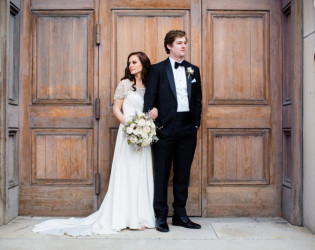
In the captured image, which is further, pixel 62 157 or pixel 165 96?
pixel 62 157

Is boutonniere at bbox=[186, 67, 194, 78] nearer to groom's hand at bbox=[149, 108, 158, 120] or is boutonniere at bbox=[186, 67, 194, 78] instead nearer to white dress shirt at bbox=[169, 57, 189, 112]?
white dress shirt at bbox=[169, 57, 189, 112]

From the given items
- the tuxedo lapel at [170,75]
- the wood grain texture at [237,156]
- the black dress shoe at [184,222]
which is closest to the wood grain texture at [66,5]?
the tuxedo lapel at [170,75]

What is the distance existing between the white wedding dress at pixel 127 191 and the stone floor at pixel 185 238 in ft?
0.51

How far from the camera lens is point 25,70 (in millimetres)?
4832

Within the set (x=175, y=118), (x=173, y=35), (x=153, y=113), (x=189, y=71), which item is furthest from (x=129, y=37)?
(x=175, y=118)

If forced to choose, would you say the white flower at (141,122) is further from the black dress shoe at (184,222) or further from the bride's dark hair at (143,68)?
the black dress shoe at (184,222)

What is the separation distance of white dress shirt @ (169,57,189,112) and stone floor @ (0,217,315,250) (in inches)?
48.3

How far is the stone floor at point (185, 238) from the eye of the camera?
376 cm

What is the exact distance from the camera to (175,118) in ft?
14.2

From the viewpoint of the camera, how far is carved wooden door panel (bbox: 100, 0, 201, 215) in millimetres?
4820

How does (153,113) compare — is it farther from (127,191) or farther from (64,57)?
(64,57)

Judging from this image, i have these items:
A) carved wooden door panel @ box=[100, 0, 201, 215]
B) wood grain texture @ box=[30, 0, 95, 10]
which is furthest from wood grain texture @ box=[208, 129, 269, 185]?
wood grain texture @ box=[30, 0, 95, 10]

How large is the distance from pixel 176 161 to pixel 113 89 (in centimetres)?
109

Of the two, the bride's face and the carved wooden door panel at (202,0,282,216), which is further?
the carved wooden door panel at (202,0,282,216)
